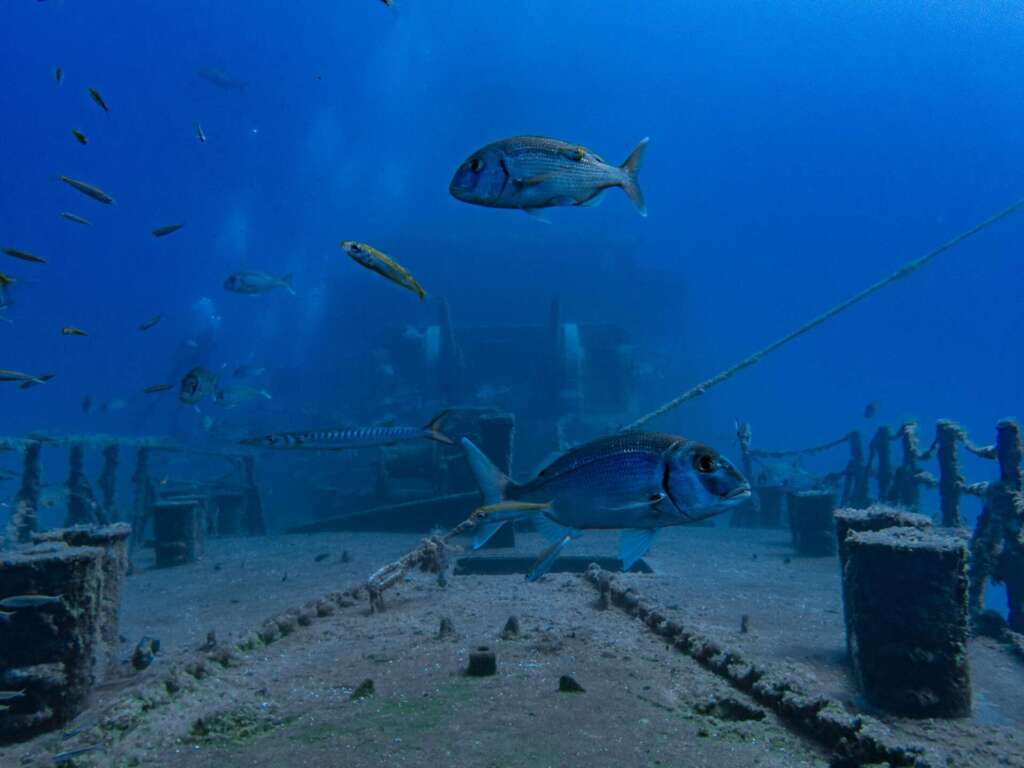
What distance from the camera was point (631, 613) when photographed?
6203mm

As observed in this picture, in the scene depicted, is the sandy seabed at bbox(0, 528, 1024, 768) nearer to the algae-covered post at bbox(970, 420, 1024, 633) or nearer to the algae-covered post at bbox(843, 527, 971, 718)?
the algae-covered post at bbox(843, 527, 971, 718)

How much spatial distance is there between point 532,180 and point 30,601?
15.8 feet

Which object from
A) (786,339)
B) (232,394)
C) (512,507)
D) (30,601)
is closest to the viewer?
(512,507)

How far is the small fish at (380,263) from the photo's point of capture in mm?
3543

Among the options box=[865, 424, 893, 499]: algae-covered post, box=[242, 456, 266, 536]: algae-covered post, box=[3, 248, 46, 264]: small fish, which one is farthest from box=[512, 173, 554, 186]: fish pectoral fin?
box=[242, 456, 266, 536]: algae-covered post

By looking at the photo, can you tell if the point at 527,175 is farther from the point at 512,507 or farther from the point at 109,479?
the point at 109,479

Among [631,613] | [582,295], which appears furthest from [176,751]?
[582,295]

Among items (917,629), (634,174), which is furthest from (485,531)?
(917,629)

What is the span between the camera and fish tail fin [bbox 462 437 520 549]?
3.12 meters

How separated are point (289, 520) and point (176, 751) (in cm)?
2284

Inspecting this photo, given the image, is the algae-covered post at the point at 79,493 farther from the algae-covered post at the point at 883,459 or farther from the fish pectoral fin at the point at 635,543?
the algae-covered post at the point at 883,459

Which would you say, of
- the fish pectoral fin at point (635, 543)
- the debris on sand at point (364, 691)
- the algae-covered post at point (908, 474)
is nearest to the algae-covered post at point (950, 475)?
the algae-covered post at point (908, 474)

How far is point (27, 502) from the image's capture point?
11.5 metres

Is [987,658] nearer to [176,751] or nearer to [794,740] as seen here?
[794,740]
